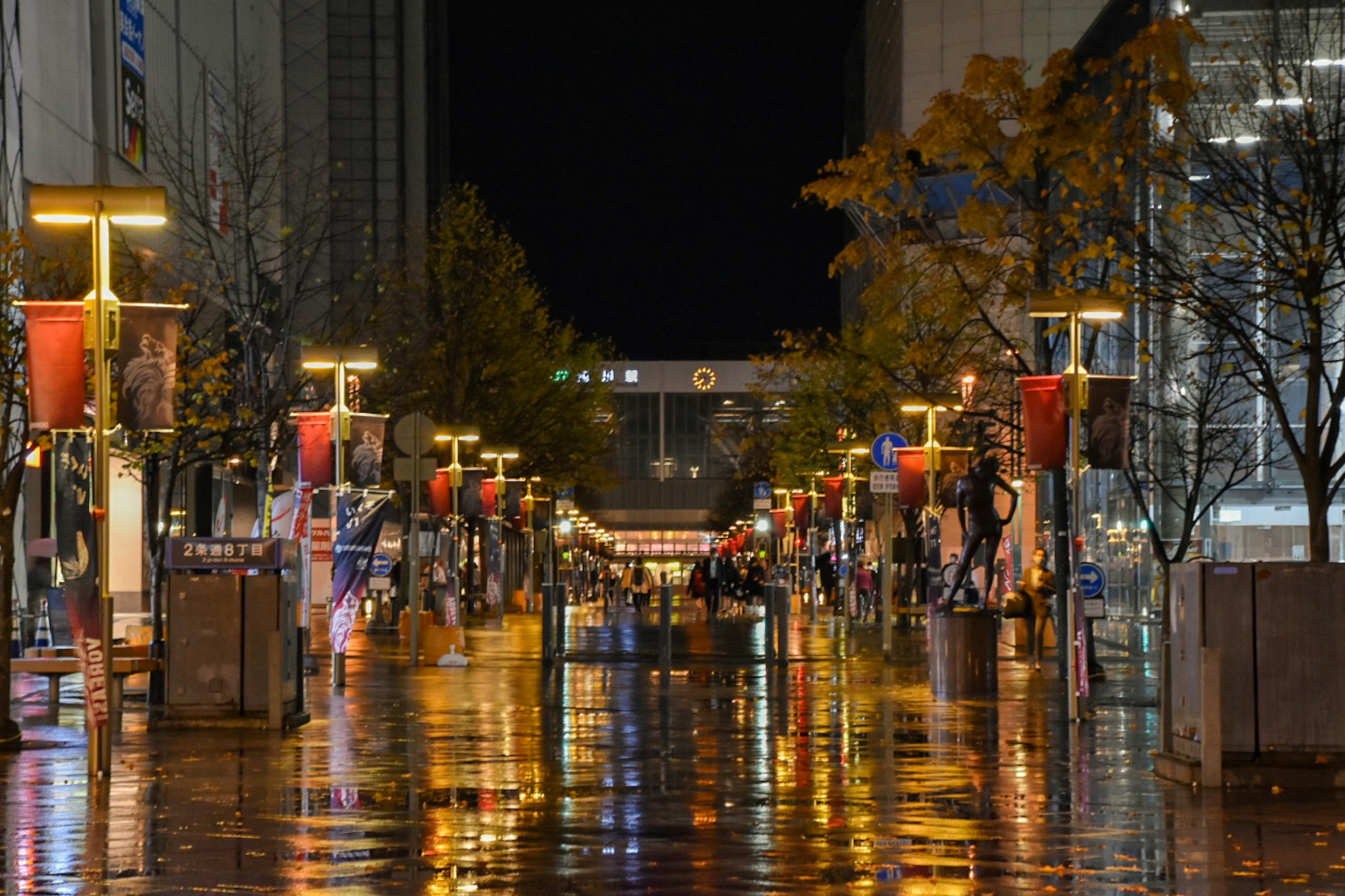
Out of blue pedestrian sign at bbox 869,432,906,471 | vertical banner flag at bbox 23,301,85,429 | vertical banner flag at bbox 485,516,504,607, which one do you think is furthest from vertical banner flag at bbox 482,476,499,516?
vertical banner flag at bbox 23,301,85,429

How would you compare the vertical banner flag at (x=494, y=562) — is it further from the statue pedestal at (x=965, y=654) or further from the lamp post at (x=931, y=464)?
the statue pedestal at (x=965, y=654)

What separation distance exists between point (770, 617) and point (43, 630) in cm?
1277

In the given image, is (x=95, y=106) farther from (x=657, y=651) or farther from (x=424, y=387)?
(x=657, y=651)

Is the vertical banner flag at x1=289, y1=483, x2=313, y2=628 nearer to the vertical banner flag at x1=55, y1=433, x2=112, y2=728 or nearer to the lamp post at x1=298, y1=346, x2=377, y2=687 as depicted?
the lamp post at x1=298, y1=346, x2=377, y2=687

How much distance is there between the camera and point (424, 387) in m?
49.5

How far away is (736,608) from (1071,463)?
50008 mm

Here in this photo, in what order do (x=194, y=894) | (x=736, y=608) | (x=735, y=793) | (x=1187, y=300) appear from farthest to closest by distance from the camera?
1. (x=736, y=608)
2. (x=1187, y=300)
3. (x=735, y=793)
4. (x=194, y=894)

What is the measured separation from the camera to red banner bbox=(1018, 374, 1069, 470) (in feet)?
71.0

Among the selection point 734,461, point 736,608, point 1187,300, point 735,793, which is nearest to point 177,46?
point 736,608

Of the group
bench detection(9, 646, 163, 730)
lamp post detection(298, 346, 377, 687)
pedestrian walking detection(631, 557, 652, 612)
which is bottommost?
pedestrian walking detection(631, 557, 652, 612)

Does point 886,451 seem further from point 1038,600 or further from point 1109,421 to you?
point 1109,421

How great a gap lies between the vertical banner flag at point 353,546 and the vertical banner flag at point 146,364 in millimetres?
10284

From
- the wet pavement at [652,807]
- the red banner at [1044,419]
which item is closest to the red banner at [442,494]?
the wet pavement at [652,807]

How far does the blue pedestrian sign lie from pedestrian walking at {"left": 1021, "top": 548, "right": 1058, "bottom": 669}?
3.32m
